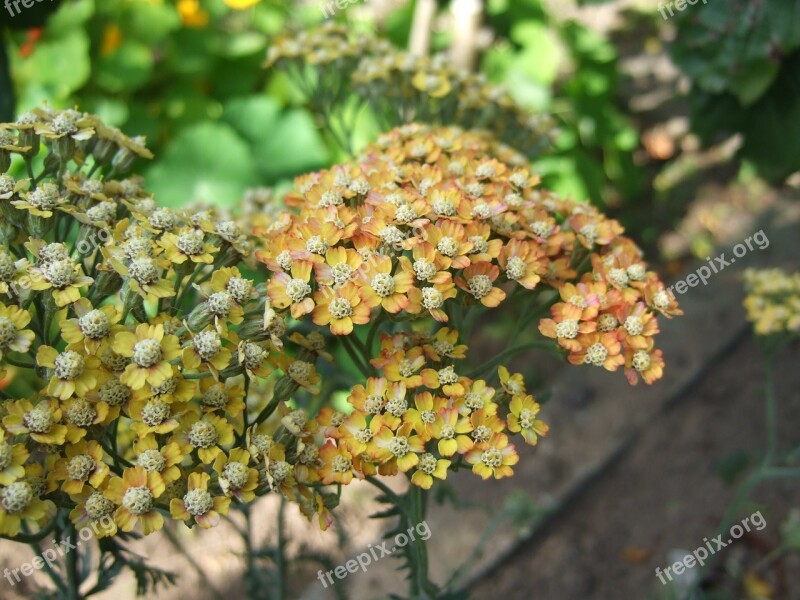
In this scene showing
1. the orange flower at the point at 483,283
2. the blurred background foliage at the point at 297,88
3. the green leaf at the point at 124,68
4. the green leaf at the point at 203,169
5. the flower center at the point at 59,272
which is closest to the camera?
the flower center at the point at 59,272

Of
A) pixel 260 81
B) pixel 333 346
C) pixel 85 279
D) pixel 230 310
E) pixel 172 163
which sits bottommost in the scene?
pixel 230 310

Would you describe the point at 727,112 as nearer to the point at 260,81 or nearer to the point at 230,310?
the point at 260,81

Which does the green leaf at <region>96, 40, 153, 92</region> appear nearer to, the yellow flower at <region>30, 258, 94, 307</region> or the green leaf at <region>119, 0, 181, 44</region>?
the green leaf at <region>119, 0, 181, 44</region>

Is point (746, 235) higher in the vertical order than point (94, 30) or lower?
lower

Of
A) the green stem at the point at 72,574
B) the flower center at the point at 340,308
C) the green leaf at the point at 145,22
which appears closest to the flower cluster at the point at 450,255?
the flower center at the point at 340,308

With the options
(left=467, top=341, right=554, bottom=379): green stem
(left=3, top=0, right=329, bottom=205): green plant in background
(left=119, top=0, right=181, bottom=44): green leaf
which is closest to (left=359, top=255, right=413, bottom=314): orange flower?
(left=467, top=341, right=554, bottom=379): green stem

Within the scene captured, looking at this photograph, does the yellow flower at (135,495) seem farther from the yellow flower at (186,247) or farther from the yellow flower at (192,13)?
the yellow flower at (192,13)

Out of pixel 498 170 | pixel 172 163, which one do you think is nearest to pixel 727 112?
pixel 498 170
